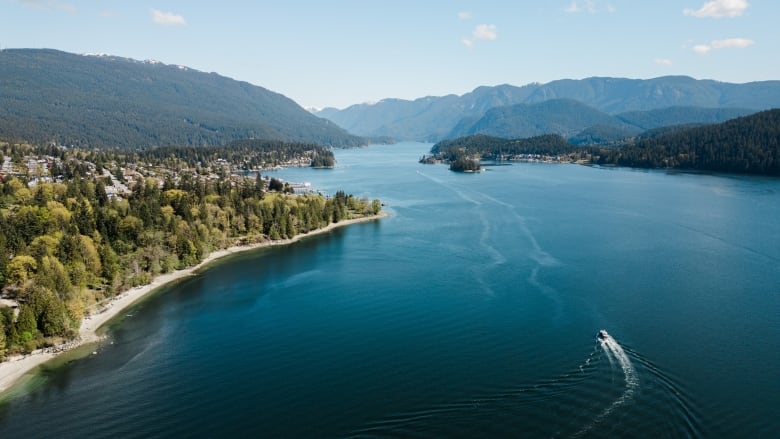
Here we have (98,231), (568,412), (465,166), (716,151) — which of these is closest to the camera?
(568,412)

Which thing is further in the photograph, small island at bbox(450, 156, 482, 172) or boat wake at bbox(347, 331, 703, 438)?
small island at bbox(450, 156, 482, 172)

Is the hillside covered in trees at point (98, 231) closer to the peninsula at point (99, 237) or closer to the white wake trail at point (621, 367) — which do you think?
the peninsula at point (99, 237)

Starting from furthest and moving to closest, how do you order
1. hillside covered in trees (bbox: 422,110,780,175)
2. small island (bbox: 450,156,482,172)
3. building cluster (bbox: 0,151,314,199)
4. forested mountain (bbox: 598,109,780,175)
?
small island (bbox: 450,156,482,172)
hillside covered in trees (bbox: 422,110,780,175)
forested mountain (bbox: 598,109,780,175)
building cluster (bbox: 0,151,314,199)

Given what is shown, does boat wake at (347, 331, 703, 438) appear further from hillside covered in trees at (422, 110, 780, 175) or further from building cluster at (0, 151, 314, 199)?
hillside covered in trees at (422, 110, 780, 175)

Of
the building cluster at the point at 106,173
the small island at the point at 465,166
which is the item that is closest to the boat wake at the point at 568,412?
the building cluster at the point at 106,173

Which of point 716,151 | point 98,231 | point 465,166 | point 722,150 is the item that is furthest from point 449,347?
point 716,151

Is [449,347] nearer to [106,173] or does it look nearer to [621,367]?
[621,367]

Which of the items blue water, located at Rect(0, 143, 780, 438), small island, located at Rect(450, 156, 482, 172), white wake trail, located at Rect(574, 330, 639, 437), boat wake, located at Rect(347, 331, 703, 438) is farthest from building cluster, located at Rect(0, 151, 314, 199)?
small island, located at Rect(450, 156, 482, 172)
